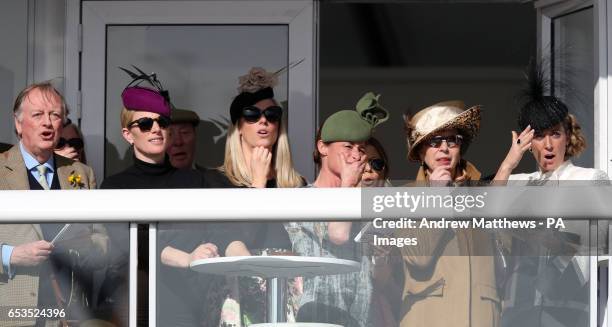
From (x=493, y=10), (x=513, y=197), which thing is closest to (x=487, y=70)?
(x=493, y=10)

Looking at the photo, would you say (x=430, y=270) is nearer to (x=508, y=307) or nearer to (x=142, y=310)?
(x=508, y=307)

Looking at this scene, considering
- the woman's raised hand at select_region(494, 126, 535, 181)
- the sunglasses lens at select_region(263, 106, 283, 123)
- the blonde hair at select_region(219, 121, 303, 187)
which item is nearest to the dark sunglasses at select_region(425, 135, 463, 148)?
the woman's raised hand at select_region(494, 126, 535, 181)

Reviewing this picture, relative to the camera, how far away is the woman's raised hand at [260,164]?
7.03 meters

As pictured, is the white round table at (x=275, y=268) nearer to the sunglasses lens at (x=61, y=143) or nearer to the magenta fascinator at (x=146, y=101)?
the magenta fascinator at (x=146, y=101)

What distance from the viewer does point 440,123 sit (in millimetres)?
6750

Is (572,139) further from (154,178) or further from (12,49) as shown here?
(12,49)

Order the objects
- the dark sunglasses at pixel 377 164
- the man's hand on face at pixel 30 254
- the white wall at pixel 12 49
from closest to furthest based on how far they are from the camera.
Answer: the man's hand on face at pixel 30 254 < the dark sunglasses at pixel 377 164 < the white wall at pixel 12 49

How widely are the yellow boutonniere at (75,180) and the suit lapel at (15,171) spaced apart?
18cm

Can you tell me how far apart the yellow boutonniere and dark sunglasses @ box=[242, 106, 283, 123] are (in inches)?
35.5

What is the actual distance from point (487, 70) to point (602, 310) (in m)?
8.79

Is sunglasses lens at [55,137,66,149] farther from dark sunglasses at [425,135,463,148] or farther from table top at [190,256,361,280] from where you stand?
table top at [190,256,361,280]

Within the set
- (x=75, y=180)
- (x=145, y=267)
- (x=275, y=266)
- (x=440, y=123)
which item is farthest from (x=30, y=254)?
(x=440, y=123)

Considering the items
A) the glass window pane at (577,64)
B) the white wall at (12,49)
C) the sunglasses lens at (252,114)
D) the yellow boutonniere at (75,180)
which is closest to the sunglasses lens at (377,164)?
the sunglasses lens at (252,114)

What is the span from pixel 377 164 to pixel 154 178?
3.27 feet
